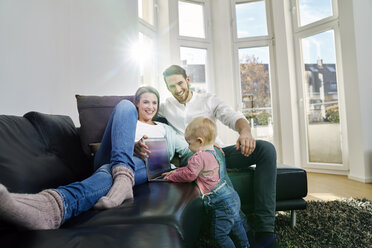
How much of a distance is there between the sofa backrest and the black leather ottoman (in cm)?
88

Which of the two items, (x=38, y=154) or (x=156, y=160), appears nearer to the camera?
(x=38, y=154)

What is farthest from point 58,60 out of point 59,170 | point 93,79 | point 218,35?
point 218,35

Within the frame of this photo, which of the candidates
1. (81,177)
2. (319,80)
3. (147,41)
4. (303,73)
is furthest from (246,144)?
(303,73)

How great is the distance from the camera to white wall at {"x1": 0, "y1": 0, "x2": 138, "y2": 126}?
153cm

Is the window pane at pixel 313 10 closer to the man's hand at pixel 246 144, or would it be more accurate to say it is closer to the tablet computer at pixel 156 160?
the man's hand at pixel 246 144

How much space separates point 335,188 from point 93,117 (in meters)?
2.64

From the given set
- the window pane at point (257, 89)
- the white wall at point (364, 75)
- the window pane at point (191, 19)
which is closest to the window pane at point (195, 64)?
the window pane at point (191, 19)

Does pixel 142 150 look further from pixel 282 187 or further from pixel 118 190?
pixel 282 187

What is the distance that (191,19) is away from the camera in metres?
4.47

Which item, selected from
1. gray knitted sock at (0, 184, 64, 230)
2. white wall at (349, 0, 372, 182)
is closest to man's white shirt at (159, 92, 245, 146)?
gray knitted sock at (0, 184, 64, 230)

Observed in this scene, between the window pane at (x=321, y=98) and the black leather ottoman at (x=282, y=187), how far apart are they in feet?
→ 8.85

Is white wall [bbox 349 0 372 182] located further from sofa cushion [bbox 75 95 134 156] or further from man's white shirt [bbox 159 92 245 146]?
sofa cushion [bbox 75 95 134 156]

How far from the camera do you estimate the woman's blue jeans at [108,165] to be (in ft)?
2.57

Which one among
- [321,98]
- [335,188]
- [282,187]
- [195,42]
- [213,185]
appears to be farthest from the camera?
[195,42]
